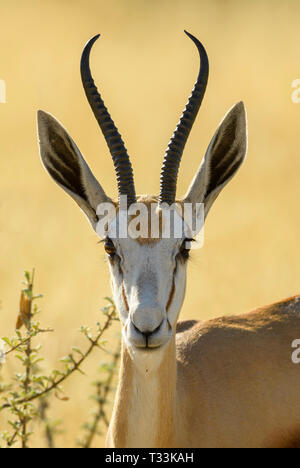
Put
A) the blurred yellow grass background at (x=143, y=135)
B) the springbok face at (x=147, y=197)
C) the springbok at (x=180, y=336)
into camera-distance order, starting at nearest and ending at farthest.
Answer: the springbok face at (x=147, y=197)
the springbok at (x=180, y=336)
the blurred yellow grass background at (x=143, y=135)

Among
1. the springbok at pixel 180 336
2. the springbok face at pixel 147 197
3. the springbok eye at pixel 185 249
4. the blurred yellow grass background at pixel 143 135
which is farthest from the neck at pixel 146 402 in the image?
the blurred yellow grass background at pixel 143 135

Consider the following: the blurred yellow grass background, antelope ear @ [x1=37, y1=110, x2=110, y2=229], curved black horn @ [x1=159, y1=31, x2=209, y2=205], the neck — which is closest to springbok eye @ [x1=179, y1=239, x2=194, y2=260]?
the blurred yellow grass background

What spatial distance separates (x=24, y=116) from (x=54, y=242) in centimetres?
526

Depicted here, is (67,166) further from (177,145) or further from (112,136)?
(177,145)

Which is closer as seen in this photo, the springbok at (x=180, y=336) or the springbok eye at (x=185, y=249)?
the springbok at (x=180, y=336)

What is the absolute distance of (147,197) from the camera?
7090 millimetres

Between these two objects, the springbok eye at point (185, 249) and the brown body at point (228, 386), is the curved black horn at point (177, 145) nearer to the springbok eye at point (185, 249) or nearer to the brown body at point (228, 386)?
the springbok eye at point (185, 249)

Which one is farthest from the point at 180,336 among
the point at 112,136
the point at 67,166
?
the point at 112,136

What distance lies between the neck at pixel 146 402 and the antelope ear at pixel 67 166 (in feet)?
3.89

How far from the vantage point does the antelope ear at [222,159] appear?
722 centimetres

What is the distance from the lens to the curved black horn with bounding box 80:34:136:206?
7.00 m

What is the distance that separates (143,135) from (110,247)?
47.1 feet

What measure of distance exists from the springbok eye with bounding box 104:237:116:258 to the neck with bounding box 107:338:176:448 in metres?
0.68

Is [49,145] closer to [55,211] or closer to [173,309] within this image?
[173,309]
